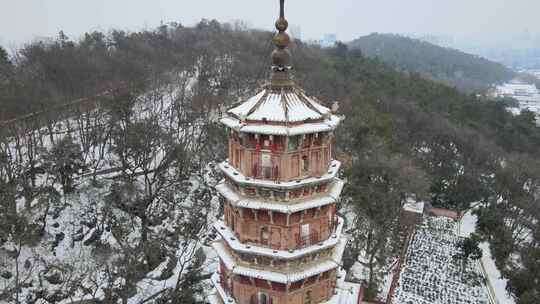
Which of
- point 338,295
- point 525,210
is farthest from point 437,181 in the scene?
point 338,295

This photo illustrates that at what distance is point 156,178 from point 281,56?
93.8ft

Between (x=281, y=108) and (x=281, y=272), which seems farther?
(x=281, y=272)

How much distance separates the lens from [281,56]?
12.7 meters

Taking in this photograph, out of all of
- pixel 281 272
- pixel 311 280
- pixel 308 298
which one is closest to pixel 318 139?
pixel 281 272

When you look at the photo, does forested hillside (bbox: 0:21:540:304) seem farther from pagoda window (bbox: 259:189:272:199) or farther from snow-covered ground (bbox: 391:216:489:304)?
pagoda window (bbox: 259:189:272:199)

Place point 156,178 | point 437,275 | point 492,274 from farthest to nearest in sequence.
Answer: point 156,178 → point 492,274 → point 437,275

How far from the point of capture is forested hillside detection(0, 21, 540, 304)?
2891 cm

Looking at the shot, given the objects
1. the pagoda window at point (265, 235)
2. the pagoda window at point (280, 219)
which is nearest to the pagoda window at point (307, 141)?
the pagoda window at point (280, 219)

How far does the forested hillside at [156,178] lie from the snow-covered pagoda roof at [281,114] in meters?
3.59

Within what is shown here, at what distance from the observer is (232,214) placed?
13.8m

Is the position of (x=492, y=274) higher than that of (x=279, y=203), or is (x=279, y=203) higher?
(x=279, y=203)

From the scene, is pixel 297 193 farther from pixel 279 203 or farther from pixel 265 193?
pixel 265 193

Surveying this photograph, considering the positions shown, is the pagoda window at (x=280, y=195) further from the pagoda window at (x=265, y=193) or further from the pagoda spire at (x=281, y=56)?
the pagoda spire at (x=281, y=56)

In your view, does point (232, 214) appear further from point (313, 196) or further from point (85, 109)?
point (85, 109)
